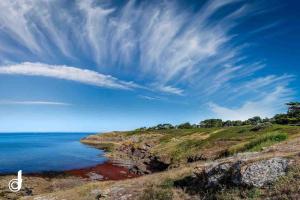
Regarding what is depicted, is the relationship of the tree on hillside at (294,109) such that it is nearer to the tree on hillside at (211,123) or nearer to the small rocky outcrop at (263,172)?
the tree on hillside at (211,123)

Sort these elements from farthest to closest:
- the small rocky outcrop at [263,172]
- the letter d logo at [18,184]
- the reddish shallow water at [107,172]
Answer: the reddish shallow water at [107,172]
the letter d logo at [18,184]
the small rocky outcrop at [263,172]

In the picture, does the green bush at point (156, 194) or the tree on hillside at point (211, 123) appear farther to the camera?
the tree on hillside at point (211, 123)

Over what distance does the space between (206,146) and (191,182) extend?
146 feet

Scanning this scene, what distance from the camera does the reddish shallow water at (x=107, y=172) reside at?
59750mm

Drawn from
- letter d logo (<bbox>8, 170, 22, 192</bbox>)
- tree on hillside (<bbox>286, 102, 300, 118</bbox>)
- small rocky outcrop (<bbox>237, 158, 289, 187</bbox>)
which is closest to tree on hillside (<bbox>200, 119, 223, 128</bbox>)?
tree on hillside (<bbox>286, 102, 300, 118</bbox>)

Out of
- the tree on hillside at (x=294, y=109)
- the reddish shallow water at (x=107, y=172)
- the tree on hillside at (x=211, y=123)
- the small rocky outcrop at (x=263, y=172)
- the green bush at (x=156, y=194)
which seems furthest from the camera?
the tree on hillside at (x=211, y=123)

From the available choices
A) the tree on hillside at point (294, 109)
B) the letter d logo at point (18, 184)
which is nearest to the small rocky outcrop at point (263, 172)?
the letter d logo at point (18, 184)

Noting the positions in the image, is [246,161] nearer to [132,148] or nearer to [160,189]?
[160,189]

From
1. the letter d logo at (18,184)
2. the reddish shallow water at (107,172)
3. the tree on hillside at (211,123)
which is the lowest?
the reddish shallow water at (107,172)

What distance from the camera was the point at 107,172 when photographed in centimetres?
6550

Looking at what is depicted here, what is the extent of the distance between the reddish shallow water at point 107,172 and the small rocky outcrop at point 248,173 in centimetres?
4461

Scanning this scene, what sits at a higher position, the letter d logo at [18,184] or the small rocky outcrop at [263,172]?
the small rocky outcrop at [263,172]

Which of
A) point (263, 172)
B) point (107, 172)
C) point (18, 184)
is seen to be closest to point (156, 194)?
point (263, 172)

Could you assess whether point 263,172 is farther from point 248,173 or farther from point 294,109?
point 294,109
